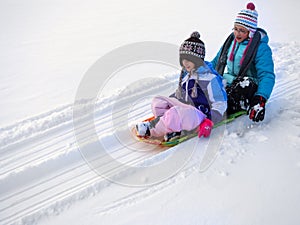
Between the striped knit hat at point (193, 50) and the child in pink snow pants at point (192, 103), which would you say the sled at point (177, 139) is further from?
the striped knit hat at point (193, 50)

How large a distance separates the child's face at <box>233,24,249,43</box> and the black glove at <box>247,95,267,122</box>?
1.94 feet

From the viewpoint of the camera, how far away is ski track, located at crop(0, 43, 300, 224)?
85.6 inches

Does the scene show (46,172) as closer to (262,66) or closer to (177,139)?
(177,139)

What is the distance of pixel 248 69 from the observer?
9.74 feet

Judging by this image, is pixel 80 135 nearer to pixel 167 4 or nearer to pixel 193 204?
pixel 193 204

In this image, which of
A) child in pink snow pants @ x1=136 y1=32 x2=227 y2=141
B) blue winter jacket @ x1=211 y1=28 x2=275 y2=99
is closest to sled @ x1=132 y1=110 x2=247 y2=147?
child in pink snow pants @ x1=136 y1=32 x2=227 y2=141

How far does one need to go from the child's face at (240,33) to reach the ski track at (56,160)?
75 centimetres

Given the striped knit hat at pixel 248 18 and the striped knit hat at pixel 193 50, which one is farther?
the striped knit hat at pixel 248 18

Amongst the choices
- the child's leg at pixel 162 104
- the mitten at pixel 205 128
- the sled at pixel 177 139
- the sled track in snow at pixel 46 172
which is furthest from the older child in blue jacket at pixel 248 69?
the sled track in snow at pixel 46 172

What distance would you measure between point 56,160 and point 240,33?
2.01 m

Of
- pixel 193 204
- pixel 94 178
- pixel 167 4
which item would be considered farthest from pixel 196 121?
pixel 167 4

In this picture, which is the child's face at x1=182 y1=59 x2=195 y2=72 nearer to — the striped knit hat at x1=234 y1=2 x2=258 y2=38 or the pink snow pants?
the pink snow pants

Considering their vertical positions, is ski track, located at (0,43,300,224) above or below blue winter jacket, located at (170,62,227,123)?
below

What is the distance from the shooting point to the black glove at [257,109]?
8.79 ft
